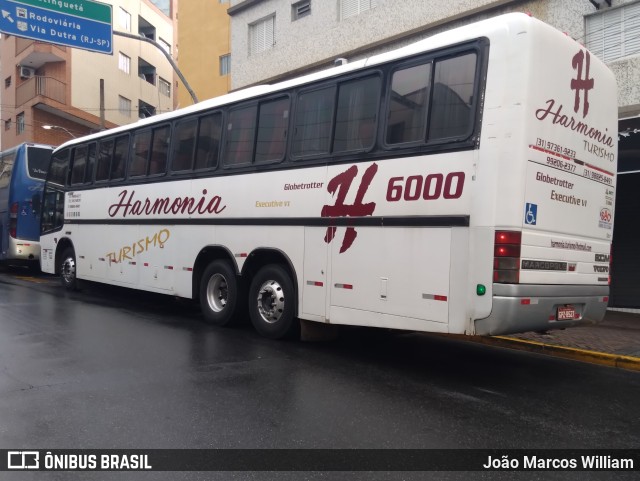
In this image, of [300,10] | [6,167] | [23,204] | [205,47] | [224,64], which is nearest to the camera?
[23,204]

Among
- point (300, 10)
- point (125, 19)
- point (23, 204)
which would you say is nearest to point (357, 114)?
point (300, 10)

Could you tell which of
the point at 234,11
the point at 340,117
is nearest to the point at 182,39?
the point at 234,11

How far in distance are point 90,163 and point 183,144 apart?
3.83m

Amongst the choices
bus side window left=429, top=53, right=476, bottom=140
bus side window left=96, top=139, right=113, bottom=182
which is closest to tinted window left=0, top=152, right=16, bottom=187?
bus side window left=96, top=139, right=113, bottom=182

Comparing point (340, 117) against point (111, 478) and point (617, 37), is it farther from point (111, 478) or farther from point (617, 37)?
point (617, 37)

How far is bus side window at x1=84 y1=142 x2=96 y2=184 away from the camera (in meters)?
12.0

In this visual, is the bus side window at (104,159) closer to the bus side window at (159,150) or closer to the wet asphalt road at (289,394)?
the bus side window at (159,150)

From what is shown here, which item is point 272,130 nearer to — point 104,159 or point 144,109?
point 104,159

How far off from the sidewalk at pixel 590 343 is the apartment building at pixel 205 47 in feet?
62.3

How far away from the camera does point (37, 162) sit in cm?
1736

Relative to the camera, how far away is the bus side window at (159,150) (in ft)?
32.1

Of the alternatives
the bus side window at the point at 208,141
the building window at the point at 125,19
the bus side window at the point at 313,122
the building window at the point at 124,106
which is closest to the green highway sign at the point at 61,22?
the bus side window at the point at 208,141

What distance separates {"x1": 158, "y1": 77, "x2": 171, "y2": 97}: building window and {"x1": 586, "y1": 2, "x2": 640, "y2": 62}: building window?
39870mm

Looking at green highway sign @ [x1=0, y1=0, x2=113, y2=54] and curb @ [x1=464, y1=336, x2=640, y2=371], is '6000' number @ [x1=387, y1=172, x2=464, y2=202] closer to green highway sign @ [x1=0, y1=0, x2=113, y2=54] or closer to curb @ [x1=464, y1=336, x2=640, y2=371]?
curb @ [x1=464, y1=336, x2=640, y2=371]
